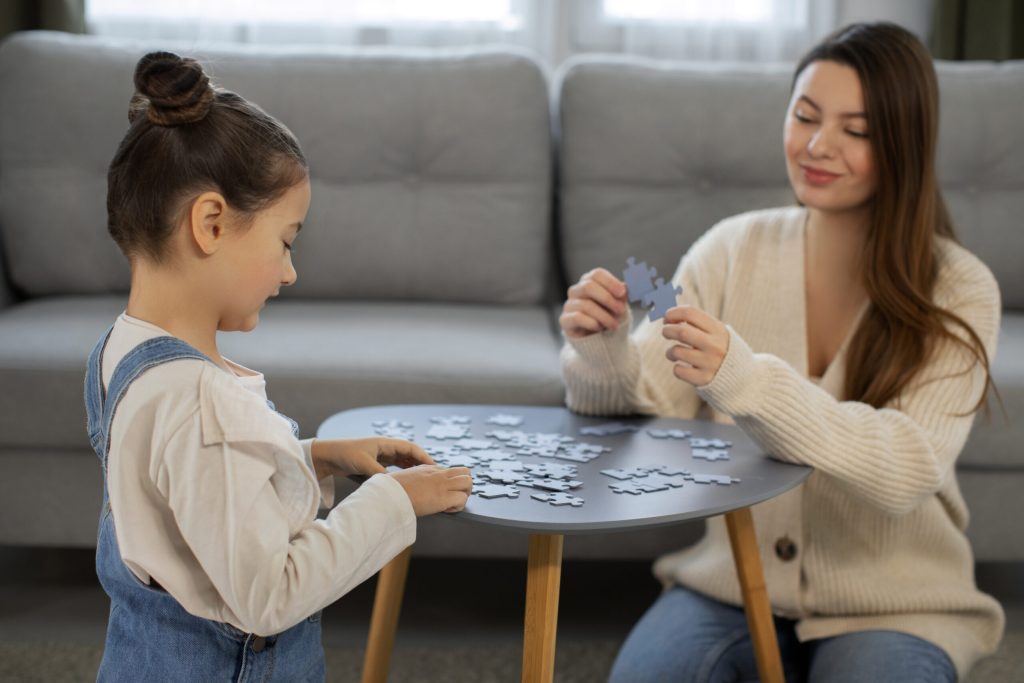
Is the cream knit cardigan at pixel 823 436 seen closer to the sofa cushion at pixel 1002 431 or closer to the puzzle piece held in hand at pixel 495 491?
the puzzle piece held in hand at pixel 495 491

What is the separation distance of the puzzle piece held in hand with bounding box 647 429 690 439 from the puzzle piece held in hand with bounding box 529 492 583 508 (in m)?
0.32

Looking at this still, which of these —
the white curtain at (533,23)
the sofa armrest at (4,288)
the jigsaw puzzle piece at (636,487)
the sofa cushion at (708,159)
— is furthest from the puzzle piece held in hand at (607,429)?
the white curtain at (533,23)

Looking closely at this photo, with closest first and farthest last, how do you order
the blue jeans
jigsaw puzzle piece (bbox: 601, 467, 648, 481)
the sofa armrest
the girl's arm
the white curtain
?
the girl's arm → jigsaw puzzle piece (bbox: 601, 467, 648, 481) → the blue jeans → the sofa armrest → the white curtain

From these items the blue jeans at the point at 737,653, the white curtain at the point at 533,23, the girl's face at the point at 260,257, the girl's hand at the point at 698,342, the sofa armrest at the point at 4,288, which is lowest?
the blue jeans at the point at 737,653

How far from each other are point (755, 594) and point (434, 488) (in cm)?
58

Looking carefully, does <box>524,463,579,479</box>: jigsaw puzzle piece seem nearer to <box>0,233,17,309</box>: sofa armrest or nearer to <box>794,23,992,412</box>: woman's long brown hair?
<box>794,23,992,412</box>: woman's long brown hair

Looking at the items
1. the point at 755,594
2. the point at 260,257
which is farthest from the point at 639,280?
the point at 260,257

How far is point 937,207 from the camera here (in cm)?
177

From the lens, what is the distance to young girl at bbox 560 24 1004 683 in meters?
1.56

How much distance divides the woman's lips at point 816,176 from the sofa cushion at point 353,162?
108 cm

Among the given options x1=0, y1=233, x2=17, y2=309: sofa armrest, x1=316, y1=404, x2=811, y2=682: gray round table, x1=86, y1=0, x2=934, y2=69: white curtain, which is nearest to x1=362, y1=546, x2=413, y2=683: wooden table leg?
x1=316, y1=404, x2=811, y2=682: gray round table

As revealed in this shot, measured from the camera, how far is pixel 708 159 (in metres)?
2.68

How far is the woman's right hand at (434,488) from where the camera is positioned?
3.75 feet

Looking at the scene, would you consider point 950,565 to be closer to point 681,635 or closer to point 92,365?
point 681,635
